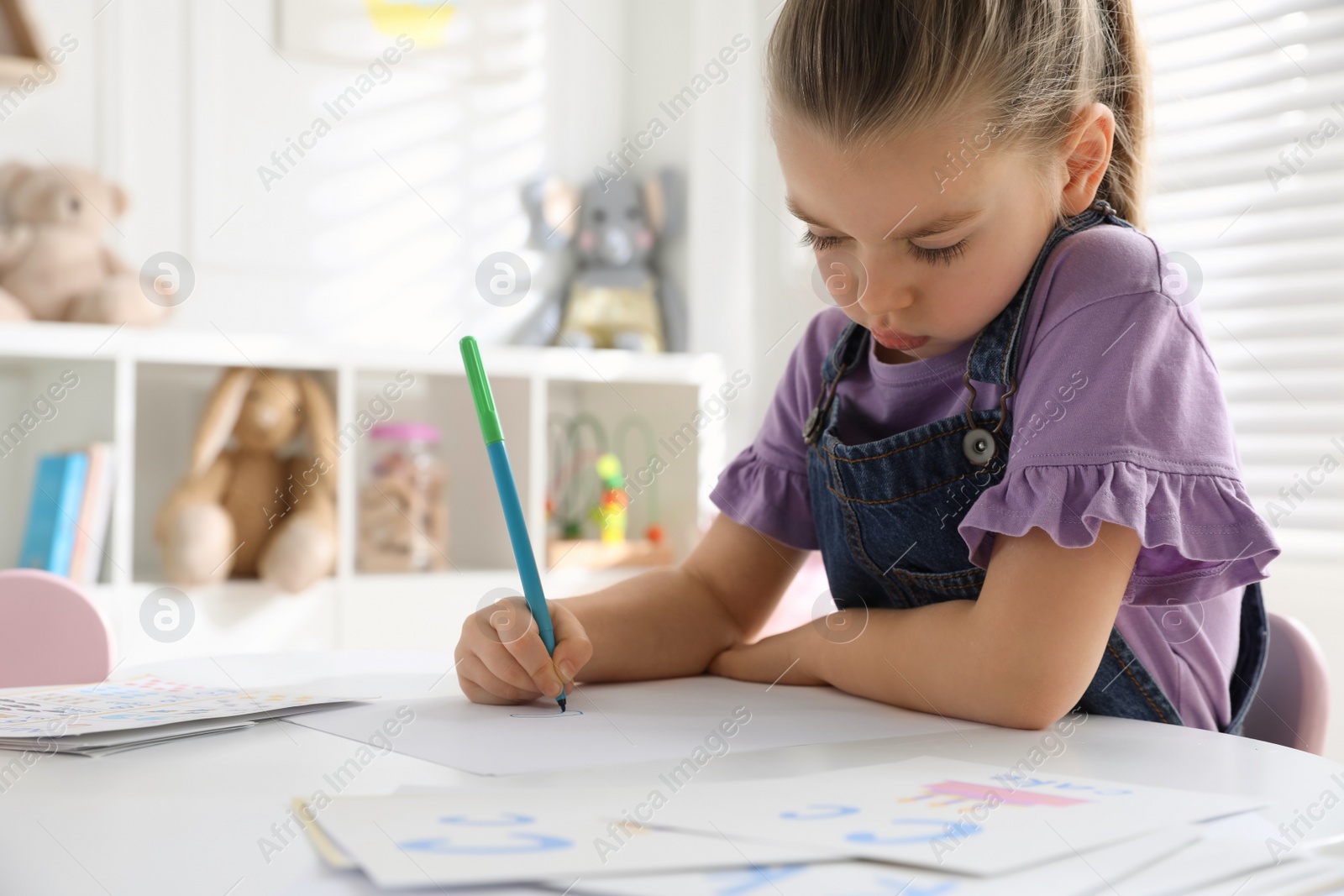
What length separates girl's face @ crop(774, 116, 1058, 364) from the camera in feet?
→ 2.13

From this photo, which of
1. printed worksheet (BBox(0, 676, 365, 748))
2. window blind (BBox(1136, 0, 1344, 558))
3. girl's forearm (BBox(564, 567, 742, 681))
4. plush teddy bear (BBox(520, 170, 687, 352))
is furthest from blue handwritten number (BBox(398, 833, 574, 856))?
plush teddy bear (BBox(520, 170, 687, 352))

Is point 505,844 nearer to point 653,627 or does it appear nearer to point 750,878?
point 750,878

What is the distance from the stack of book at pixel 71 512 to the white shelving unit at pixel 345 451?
2cm

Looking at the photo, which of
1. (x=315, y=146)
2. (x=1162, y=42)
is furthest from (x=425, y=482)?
(x=1162, y=42)

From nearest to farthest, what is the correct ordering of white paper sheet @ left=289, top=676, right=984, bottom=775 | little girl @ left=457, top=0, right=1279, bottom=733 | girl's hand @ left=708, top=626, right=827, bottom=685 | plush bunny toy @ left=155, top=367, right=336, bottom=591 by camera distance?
white paper sheet @ left=289, top=676, right=984, bottom=775
little girl @ left=457, top=0, right=1279, bottom=733
girl's hand @ left=708, top=626, right=827, bottom=685
plush bunny toy @ left=155, top=367, right=336, bottom=591

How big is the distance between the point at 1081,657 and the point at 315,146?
195 cm

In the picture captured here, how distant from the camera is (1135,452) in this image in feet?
2.02

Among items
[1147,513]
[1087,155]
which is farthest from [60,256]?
[1147,513]

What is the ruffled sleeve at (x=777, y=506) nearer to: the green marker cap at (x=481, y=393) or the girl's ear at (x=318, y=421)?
the green marker cap at (x=481, y=393)

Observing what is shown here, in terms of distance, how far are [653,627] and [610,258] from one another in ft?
5.66

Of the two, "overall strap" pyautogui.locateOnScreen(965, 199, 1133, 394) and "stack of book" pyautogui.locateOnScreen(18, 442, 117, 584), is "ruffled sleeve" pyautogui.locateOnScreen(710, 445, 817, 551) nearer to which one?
"overall strap" pyautogui.locateOnScreen(965, 199, 1133, 394)

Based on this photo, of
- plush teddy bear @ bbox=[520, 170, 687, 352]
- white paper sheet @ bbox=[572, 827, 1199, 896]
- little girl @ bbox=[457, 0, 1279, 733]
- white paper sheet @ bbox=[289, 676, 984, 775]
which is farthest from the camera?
plush teddy bear @ bbox=[520, 170, 687, 352]

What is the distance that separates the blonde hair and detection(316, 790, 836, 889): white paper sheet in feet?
1.35

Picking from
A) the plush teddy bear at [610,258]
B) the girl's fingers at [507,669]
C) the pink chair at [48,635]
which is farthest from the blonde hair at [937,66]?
the plush teddy bear at [610,258]
